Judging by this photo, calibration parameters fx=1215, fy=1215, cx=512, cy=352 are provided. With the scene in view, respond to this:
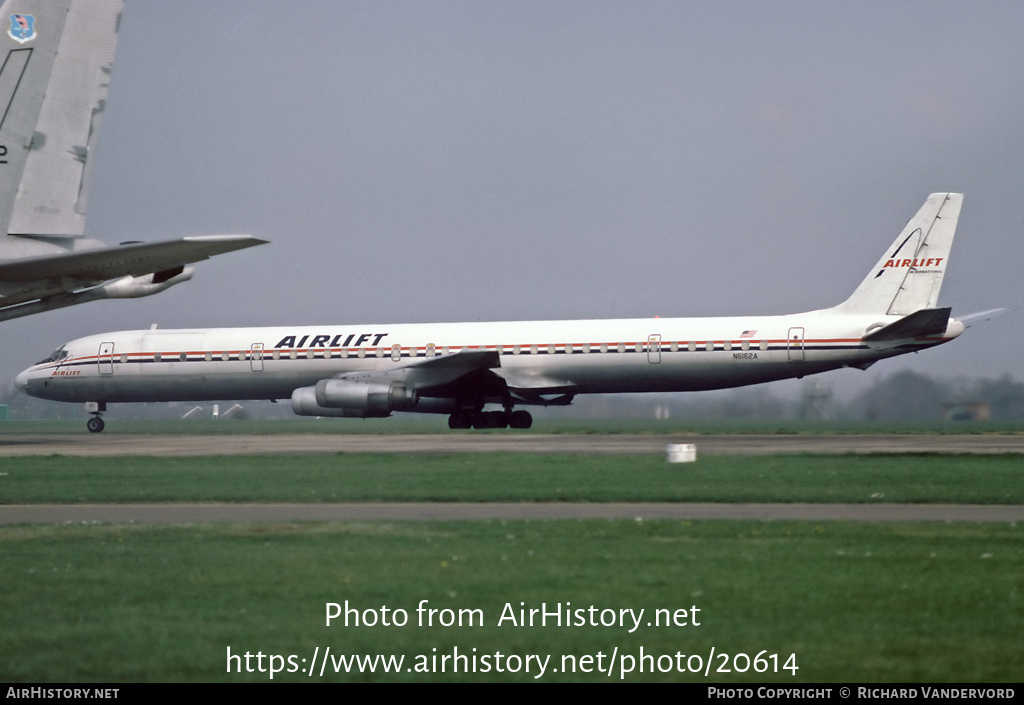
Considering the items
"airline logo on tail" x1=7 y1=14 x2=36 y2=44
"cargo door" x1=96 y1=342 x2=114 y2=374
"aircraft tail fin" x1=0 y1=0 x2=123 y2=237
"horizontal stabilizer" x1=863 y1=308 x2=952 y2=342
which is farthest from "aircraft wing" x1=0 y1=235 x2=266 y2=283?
"horizontal stabilizer" x1=863 y1=308 x2=952 y2=342

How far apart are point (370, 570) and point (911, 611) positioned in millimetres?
3943

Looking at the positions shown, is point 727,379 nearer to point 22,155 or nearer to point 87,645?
point 22,155

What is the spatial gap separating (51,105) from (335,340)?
20401mm

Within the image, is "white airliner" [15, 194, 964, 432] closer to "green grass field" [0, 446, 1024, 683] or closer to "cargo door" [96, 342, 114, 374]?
"cargo door" [96, 342, 114, 374]

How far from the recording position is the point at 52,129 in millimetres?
Answer: 18453

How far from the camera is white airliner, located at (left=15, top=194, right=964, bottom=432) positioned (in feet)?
114

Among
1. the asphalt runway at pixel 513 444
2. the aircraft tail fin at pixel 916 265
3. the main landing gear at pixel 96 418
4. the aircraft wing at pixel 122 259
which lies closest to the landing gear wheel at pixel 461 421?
the asphalt runway at pixel 513 444

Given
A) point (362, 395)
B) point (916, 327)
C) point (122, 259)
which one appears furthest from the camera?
point (362, 395)

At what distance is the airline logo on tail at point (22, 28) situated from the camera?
59.0 ft

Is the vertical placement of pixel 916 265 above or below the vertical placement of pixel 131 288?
above

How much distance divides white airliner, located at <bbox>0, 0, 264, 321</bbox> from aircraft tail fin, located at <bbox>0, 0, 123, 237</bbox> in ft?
0.05

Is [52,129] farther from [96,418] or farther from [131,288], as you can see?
[96,418]

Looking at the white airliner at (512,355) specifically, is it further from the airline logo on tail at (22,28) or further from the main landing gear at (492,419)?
the airline logo on tail at (22,28)

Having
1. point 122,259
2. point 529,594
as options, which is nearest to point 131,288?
point 122,259
